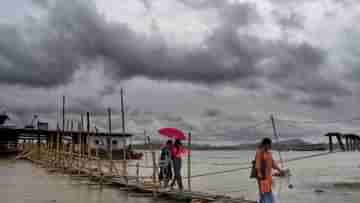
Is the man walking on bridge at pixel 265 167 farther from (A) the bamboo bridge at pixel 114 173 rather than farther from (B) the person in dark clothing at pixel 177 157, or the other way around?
(B) the person in dark clothing at pixel 177 157

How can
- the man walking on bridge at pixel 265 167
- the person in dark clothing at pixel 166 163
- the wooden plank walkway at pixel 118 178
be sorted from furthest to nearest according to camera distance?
1. the person in dark clothing at pixel 166 163
2. the wooden plank walkway at pixel 118 178
3. the man walking on bridge at pixel 265 167

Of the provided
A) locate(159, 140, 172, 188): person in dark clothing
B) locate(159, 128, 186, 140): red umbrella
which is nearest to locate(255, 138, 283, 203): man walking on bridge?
locate(159, 128, 186, 140): red umbrella

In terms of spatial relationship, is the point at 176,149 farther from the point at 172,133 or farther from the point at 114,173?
the point at 114,173

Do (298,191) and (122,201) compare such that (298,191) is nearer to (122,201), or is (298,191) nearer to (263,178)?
(122,201)

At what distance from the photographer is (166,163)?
14344mm

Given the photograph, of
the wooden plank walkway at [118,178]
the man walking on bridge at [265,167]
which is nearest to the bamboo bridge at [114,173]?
the wooden plank walkway at [118,178]

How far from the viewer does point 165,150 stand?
14477 millimetres

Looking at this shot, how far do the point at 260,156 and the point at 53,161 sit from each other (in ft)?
87.3

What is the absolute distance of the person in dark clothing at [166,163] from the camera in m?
14.2

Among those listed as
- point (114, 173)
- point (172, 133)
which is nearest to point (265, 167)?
point (172, 133)

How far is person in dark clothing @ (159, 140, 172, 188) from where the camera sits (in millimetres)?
14223

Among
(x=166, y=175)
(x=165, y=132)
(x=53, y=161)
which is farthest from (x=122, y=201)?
(x=53, y=161)

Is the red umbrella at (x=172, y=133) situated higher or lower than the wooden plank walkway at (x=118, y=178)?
higher

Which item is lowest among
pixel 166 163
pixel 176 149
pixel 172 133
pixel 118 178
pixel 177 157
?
pixel 118 178
